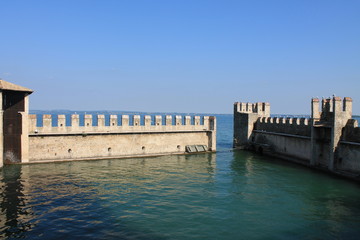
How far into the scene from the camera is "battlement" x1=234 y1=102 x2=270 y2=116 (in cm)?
3231

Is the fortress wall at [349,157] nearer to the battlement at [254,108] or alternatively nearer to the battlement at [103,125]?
the battlement at [103,125]

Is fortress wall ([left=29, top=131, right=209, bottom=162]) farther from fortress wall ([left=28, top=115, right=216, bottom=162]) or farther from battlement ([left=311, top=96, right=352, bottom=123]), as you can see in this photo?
battlement ([left=311, top=96, right=352, bottom=123])

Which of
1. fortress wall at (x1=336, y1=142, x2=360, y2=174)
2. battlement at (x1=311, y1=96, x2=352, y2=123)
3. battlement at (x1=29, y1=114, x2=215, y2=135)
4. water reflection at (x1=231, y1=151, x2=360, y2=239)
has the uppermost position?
battlement at (x1=311, y1=96, x2=352, y2=123)

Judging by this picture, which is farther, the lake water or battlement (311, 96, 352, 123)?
battlement (311, 96, 352, 123)

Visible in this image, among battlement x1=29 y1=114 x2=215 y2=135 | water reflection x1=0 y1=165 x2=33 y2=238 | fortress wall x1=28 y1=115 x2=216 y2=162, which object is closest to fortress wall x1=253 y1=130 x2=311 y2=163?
fortress wall x1=28 y1=115 x2=216 y2=162

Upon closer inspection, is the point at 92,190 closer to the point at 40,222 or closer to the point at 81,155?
the point at 40,222

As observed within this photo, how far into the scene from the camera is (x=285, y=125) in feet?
88.3

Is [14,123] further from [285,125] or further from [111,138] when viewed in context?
[285,125]

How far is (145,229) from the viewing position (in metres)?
10.6

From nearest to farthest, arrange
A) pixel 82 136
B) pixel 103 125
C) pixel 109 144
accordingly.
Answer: pixel 82 136
pixel 103 125
pixel 109 144

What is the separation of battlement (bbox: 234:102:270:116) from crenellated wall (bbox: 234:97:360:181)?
1963 mm

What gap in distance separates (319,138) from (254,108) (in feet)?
37.7

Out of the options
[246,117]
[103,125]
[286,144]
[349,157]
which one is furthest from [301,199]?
[246,117]

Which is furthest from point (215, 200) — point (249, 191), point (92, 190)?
point (92, 190)
